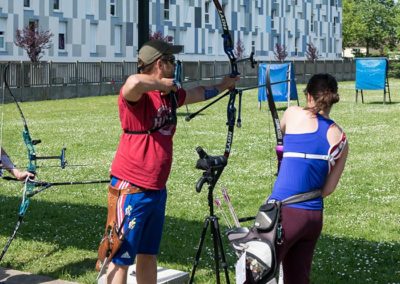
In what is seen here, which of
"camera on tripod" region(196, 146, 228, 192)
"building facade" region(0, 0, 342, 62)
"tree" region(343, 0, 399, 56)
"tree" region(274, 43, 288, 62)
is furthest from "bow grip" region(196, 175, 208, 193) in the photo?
"tree" region(343, 0, 399, 56)

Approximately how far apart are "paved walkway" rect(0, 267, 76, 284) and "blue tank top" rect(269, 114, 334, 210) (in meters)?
2.54

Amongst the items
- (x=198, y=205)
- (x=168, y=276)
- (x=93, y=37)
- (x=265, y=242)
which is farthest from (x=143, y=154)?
(x=93, y=37)

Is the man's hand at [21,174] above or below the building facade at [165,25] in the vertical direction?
below

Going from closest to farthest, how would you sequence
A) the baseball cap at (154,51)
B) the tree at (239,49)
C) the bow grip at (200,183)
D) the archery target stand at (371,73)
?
Result: the baseball cap at (154,51)
the bow grip at (200,183)
the archery target stand at (371,73)
the tree at (239,49)

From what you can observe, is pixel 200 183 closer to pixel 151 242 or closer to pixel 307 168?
pixel 151 242

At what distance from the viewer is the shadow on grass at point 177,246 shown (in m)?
6.58

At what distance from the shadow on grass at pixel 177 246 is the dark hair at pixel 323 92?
2243 mm

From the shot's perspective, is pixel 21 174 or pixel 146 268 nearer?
pixel 146 268

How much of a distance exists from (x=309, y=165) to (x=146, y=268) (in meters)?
1.32

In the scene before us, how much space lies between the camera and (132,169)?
4.67 metres

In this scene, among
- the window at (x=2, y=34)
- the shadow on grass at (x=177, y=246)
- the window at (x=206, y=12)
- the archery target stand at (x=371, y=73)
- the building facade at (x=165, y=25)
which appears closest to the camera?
the shadow on grass at (x=177, y=246)

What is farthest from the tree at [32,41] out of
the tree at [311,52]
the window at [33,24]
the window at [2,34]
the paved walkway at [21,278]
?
the paved walkway at [21,278]

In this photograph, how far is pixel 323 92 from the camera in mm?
4496

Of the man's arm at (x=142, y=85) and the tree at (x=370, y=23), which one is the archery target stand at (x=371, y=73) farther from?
the tree at (x=370, y=23)
